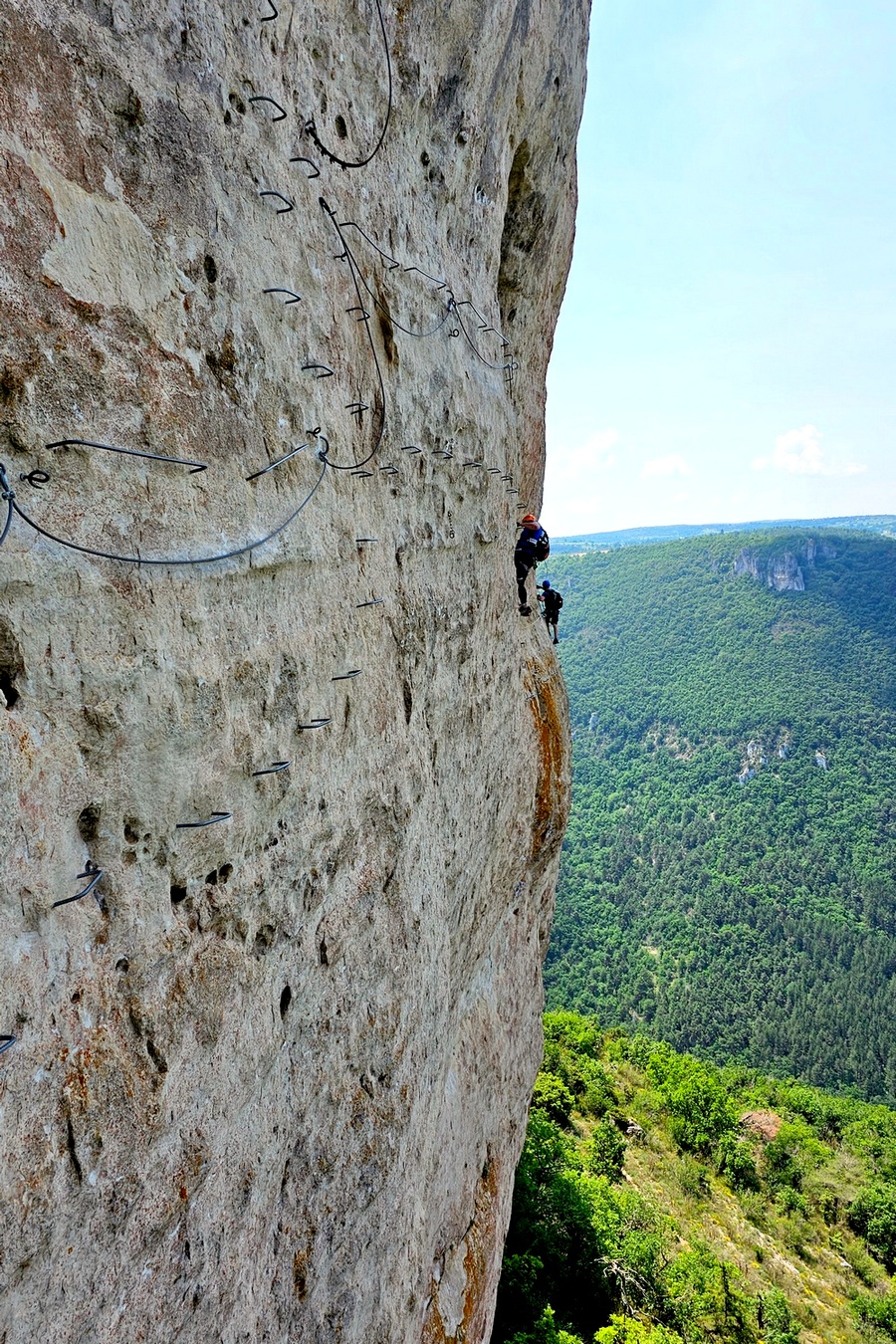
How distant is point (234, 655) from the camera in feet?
10.9

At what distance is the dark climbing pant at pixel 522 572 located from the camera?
9.04 meters

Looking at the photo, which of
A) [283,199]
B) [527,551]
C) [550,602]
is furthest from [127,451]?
[550,602]

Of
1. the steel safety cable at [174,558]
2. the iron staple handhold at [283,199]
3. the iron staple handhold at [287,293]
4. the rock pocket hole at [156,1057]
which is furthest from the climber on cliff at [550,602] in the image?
the rock pocket hole at [156,1057]

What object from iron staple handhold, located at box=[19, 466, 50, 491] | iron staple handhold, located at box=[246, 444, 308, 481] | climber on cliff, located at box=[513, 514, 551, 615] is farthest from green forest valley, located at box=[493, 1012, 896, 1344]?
iron staple handhold, located at box=[19, 466, 50, 491]

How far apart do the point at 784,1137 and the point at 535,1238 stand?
1781 cm

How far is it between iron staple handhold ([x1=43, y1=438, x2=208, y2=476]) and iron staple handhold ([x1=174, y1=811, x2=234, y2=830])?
1504mm

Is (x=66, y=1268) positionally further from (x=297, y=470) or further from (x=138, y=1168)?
(x=297, y=470)

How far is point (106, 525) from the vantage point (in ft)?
8.69

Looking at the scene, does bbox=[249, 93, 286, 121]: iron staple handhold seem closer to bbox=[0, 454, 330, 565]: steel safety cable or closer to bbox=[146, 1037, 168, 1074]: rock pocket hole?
bbox=[0, 454, 330, 565]: steel safety cable

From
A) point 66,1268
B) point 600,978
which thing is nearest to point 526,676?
point 66,1268

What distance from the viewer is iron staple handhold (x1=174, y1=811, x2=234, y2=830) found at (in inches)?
119

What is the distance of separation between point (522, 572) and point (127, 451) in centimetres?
686

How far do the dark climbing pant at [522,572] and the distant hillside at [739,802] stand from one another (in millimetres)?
63213

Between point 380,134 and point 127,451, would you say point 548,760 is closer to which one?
point 380,134
